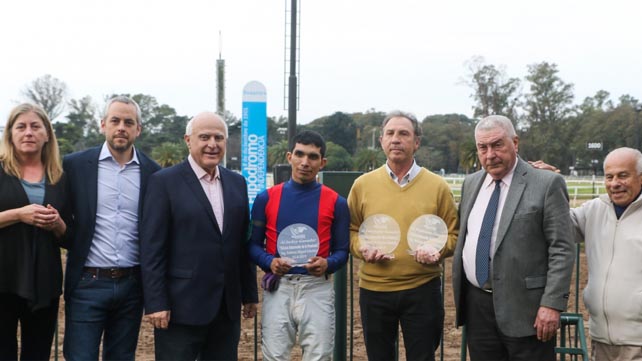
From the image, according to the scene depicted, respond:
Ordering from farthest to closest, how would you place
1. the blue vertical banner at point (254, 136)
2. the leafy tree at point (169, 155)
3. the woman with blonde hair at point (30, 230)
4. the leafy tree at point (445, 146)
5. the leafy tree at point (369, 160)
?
the leafy tree at point (445, 146) < the leafy tree at point (369, 160) < the leafy tree at point (169, 155) < the blue vertical banner at point (254, 136) < the woman with blonde hair at point (30, 230)

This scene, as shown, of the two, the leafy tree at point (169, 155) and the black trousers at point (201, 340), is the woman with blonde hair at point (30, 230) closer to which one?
the black trousers at point (201, 340)

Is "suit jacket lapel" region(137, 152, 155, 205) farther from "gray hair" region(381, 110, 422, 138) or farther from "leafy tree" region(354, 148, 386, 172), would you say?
"leafy tree" region(354, 148, 386, 172)

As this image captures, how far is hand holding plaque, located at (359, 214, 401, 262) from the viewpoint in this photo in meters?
3.70

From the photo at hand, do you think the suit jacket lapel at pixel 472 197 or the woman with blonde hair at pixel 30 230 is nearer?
the woman with blonde hair at pixel 30 230

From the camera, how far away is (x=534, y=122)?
178 feet

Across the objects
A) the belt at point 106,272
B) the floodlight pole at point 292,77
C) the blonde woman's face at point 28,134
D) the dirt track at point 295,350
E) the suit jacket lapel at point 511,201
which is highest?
the floodlight pole at point 292,77

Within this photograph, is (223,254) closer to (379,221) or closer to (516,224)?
(379,221)

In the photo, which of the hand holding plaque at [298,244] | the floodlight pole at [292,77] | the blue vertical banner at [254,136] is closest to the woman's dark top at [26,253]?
the hand holding plaque at [298,244]

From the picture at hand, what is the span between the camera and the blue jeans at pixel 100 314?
3.59 m

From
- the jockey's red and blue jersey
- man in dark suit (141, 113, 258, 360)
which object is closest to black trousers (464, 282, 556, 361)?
the jockey's red and blue jersey

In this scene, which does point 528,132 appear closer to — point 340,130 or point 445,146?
point 445,146

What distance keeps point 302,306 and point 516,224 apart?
4.27 feet

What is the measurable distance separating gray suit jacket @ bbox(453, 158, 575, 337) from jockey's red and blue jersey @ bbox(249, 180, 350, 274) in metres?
0.90

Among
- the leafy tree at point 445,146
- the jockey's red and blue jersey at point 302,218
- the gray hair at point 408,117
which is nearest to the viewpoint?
the jockey's red and blue jersey at point 302,218
